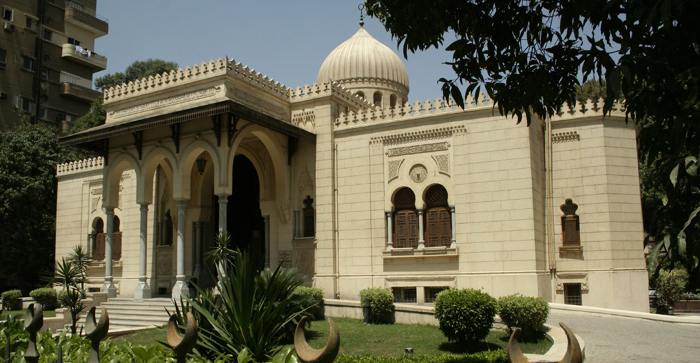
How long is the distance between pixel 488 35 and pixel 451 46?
29.3 inches

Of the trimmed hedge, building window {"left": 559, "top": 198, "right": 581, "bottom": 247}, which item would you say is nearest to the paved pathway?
the trimmed hedge

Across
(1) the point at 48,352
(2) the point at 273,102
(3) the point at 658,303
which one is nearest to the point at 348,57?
(2) the point at 273,102

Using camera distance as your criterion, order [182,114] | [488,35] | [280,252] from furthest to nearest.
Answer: [280,252], [182,114], [488,35]

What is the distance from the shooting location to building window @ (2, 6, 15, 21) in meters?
37.1

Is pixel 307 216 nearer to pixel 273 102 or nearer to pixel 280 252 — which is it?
pixel 280 252

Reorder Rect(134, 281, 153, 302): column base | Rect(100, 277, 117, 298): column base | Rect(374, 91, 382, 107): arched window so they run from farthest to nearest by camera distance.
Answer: Rect(374, 91, 382, 107): arched window < Rect(100, 277, 117, 298): column base < Rect(134, 281, 153, 302): column base

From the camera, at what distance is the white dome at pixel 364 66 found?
27812 millimetres

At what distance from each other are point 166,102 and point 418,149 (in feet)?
27.7

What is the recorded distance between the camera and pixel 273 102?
2066 cm

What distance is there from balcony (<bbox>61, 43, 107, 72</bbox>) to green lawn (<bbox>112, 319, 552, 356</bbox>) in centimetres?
3241

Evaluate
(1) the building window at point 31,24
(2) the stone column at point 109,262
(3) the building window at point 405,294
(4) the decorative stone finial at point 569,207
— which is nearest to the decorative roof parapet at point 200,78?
(2) the stone column at point 109,262

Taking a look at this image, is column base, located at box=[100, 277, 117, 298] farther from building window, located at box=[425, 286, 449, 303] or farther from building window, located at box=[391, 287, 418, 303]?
building window, located at box=[425, 286, 449, 303]

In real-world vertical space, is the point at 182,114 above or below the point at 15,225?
above

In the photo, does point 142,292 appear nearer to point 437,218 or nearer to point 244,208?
point 244,208
